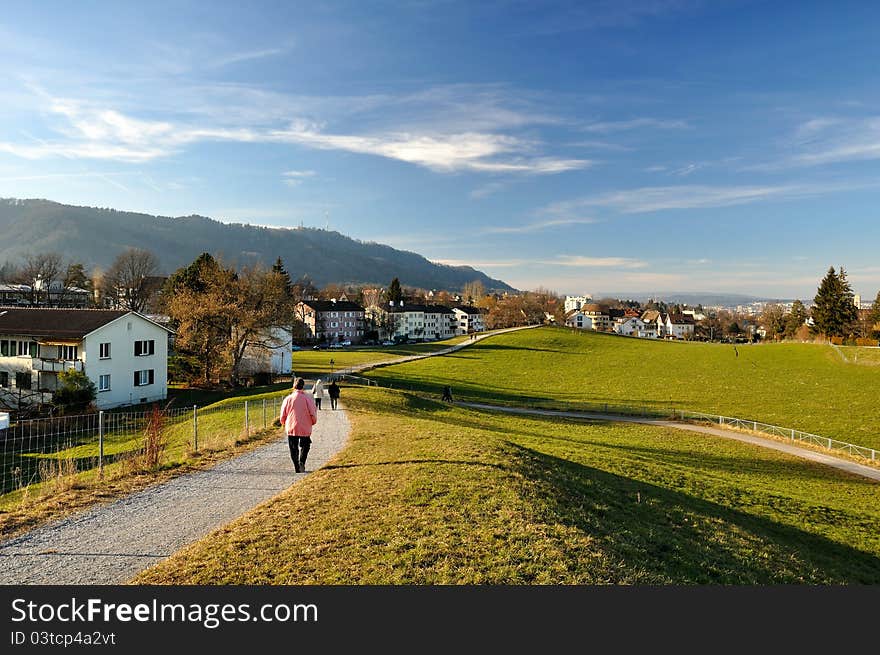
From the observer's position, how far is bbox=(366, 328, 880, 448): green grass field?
42000 mm

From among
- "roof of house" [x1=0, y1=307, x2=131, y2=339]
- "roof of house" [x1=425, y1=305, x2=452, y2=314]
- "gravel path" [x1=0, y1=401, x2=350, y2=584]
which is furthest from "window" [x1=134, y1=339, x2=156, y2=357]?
"roof of house" [x1=425, y1=305, x2=452, y2=314]

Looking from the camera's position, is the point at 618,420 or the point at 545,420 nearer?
the point at 545,420

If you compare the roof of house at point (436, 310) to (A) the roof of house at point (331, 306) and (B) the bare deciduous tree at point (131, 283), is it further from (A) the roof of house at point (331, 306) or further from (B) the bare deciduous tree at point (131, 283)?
(B) the bare deciduous tree at point (131, 283)

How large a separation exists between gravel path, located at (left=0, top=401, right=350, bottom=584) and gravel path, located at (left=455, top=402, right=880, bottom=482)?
2661 cm

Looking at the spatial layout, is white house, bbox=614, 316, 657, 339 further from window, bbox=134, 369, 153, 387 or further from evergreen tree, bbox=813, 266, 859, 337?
window, bbox=134, 369, 153, 387

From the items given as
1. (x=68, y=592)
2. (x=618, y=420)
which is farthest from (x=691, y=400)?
(x=68, y=592)

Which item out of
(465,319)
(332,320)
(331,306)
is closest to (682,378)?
(332,320)

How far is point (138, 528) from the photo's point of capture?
814 cm

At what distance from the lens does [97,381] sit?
3847cm

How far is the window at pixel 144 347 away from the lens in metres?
42.1

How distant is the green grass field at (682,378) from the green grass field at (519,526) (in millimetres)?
22735

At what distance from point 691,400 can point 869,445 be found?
16.7 meters

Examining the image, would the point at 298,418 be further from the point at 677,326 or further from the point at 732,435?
the point at 677,326

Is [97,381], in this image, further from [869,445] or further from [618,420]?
[869,445]
